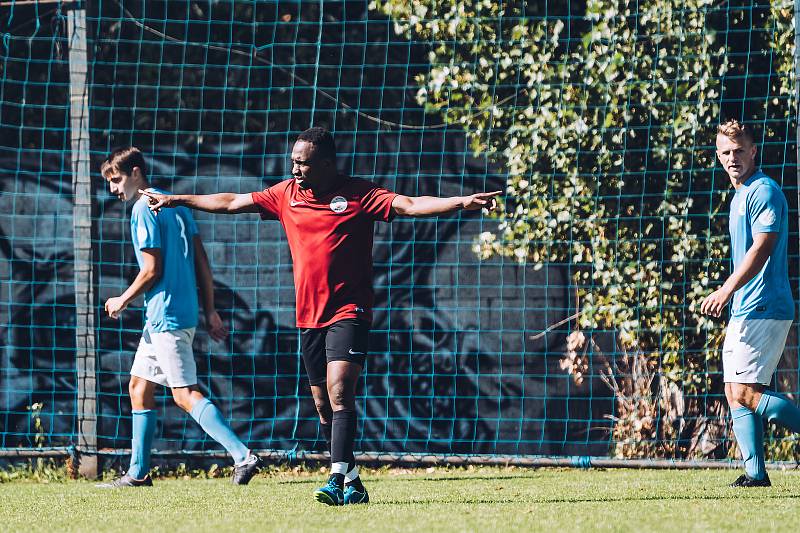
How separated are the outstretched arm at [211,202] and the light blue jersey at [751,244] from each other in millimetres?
2255

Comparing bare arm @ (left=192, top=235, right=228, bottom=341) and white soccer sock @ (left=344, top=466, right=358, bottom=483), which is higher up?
bare arm @ (left=192, top=235, right=228, bottom=341)

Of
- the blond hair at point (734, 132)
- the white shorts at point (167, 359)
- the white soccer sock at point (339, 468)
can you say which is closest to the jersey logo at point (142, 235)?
the white shorts at point (167, 359)

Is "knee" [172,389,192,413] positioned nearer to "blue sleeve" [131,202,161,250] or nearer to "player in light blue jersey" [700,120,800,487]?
"blue sleeve" [131,202,161,250]

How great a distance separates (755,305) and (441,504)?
171 cm

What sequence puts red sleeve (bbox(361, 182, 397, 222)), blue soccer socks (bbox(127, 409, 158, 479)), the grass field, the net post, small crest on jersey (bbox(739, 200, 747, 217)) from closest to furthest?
the grass field < red sleeve (bbox(361, 182, 397, 222)) < small crest on jersey (bbox(739, 200, 747, 217)) < blue soccer socks (bbox(127, 409, 158, 479)) < the net post

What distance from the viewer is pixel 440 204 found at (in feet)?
16.3

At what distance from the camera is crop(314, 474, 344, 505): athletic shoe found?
4969mm

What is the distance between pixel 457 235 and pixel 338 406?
9.07 ft

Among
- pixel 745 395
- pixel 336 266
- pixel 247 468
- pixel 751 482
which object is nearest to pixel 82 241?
pixel 247 468

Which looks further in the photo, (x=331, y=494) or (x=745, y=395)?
(x=745, y=395)

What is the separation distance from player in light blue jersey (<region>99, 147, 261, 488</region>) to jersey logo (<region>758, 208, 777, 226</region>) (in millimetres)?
2828

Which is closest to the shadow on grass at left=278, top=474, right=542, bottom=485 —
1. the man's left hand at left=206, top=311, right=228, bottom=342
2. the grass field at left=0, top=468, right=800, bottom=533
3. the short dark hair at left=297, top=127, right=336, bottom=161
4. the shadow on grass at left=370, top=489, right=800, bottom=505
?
the grass field at left=0, top=468, right=800, bottom=533

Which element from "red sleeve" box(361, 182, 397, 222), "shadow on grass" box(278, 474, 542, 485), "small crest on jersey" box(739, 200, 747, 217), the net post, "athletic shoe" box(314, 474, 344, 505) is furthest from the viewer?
the net post

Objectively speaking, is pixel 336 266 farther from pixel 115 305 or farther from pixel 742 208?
pixel 742 208
